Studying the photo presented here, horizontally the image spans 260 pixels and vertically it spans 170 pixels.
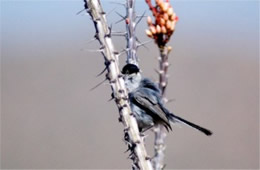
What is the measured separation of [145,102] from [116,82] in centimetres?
133

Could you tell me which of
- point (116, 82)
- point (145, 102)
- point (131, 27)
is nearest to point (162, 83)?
point (145, 102)

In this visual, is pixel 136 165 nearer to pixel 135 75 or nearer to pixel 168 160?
pixel 135 75

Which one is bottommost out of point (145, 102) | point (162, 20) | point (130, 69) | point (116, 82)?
point (116, 82)

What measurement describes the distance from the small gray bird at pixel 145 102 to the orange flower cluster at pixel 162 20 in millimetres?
407

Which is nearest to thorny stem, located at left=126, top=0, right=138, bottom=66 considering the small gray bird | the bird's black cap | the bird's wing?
the bird's black cap

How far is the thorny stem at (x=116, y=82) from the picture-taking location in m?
2.71

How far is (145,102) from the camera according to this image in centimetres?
405

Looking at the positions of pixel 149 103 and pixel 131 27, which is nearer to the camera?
pixel 131 27

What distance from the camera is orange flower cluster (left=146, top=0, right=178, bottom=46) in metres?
3.67

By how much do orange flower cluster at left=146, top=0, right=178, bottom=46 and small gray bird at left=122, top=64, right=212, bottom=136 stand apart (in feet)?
1.34

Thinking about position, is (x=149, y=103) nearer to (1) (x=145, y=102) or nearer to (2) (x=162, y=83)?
(1) (x=145, y=102)

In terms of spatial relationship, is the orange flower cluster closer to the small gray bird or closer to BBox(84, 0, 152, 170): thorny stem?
the small gray bird

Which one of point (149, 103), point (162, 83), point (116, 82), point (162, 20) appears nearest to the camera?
point (116, 82)

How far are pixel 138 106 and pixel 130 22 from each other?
2.53ft
